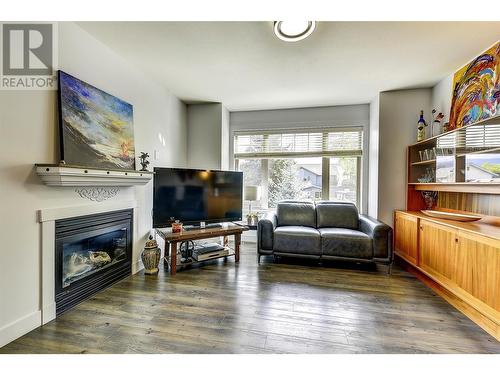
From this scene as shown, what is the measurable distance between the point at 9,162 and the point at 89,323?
1310 millimetres

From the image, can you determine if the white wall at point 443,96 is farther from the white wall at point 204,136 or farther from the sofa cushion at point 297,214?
the white wall at point 204,136

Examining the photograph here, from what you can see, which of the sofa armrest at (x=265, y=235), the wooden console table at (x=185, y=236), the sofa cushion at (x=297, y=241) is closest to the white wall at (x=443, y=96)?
the sofa cushion at (x=297, y=241)

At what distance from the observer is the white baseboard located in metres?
1.52

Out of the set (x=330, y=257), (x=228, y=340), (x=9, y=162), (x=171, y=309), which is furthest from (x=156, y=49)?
(x=330, y=257)

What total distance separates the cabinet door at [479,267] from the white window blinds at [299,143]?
7.18ft

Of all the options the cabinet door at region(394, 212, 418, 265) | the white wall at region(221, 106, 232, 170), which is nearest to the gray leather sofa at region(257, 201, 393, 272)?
the cabinet door at region(394, 212, 418, 265)

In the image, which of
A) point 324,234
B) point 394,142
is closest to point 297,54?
point 394,142

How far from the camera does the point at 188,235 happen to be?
279 centimetres

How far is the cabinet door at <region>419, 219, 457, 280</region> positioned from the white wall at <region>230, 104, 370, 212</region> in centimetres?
132

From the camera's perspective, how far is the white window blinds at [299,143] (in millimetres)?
3893

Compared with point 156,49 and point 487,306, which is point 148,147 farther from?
point 487,306

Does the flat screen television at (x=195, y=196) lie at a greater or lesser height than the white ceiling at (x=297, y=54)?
lesser

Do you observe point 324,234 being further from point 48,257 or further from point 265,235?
point 48,257

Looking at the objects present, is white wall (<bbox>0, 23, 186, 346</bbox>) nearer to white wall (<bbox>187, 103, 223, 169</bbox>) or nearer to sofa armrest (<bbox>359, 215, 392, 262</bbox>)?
white wall (<bbox>187, 103, 223, 169</bbox>)
